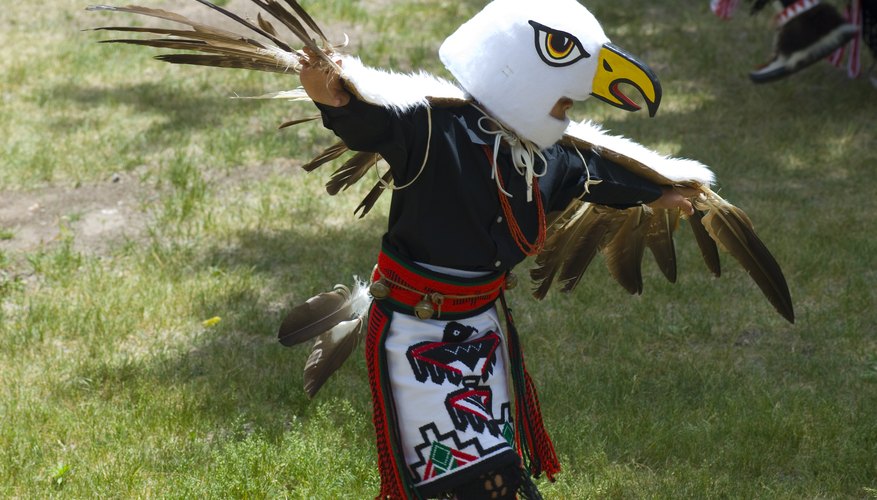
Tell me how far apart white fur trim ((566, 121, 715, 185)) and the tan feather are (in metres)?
0.81

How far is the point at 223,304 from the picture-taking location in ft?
15.2

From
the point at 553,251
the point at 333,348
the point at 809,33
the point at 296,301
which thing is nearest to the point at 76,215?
the point at 296,301

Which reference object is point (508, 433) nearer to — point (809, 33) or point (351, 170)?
point (351, 170)

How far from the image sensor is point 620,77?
8.29ft

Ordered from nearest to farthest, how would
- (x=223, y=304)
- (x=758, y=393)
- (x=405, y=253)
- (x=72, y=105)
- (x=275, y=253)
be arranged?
(x=405, y=253), (x=758, y=393), (x=223, y=304), (x=275, y=253), (x=72, y=105)

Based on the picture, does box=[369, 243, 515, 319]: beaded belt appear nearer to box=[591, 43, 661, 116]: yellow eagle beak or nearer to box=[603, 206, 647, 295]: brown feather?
box=[591, 43, 661, 116]: yellow eagle beak

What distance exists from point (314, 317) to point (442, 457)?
642 mm

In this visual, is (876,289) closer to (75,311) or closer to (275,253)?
(275,253)

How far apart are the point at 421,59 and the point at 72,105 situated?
2673 millimetres

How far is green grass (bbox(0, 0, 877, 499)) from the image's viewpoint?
11.3 ft

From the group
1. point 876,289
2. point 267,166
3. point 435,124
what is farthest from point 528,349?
point 267,166

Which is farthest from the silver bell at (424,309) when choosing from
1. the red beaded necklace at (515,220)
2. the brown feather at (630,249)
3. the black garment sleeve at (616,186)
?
the brown feather at (630,249)

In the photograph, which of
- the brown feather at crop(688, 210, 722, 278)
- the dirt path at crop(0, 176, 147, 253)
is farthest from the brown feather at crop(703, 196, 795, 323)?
the dirt path at crop(0, 176, 147, 253)

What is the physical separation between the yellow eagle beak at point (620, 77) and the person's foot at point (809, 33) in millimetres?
5264
